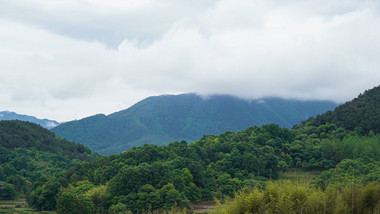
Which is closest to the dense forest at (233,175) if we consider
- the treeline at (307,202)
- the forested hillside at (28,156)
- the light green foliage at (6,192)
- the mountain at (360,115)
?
the treeline at (307,202)

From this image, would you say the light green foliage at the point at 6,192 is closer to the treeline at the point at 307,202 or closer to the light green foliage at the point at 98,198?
the light green foliage at the point at 98,198

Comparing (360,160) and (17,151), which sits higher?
(17,151)

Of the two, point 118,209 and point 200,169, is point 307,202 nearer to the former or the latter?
point 118,209

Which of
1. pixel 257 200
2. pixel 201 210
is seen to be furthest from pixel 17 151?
pixel 257 200

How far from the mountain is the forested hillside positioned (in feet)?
207

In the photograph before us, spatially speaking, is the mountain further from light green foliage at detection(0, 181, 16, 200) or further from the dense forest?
light green foliage at detection(0, 181, 16, 200)

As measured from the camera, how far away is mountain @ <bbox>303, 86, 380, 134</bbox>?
255 feet

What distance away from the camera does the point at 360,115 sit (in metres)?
81.2

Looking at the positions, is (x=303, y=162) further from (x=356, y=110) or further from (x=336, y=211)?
(x=336, y=211)

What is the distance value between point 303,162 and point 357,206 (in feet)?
156

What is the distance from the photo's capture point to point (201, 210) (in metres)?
46.9

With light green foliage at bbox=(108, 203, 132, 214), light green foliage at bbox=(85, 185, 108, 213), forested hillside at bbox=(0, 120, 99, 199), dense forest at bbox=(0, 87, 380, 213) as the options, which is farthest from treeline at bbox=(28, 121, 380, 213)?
forested hillside at bbox=(0, 120, 99, 199)

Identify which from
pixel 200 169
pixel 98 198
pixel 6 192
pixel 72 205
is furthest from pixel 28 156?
pixel 72 205

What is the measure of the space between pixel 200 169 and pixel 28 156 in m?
59.3
